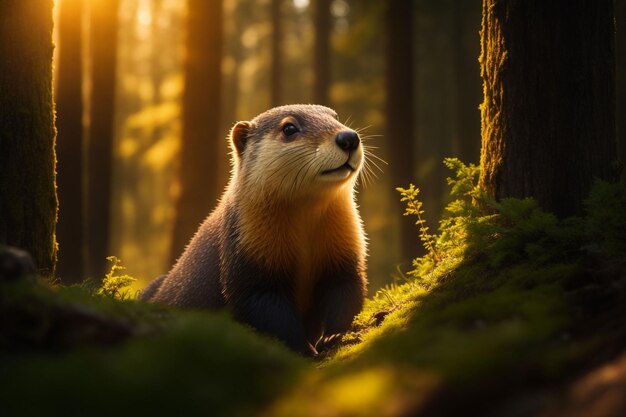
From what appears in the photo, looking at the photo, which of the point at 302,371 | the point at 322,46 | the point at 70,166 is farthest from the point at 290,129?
the point at 322,46

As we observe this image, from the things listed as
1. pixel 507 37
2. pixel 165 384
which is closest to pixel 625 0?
pixel 507 37

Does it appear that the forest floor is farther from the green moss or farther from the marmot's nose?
the marmot's nose

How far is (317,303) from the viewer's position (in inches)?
280

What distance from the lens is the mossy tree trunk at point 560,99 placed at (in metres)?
6.09

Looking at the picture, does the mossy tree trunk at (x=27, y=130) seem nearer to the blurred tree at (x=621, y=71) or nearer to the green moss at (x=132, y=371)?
the green moss at (x=132, y=371)

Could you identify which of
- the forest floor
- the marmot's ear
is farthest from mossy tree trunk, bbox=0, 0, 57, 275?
the forest floor

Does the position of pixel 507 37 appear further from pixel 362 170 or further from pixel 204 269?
pixel 204 269

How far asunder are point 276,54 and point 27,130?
20.2m

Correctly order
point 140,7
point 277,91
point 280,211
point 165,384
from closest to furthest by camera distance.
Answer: point 165,384, point 280,211, point 277,91, point 140,7

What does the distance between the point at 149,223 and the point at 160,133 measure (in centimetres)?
858

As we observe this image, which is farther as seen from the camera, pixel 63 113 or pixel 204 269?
pixel 63 113

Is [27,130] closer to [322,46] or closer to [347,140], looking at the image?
[347,140]

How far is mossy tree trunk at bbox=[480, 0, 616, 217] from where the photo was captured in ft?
20.0

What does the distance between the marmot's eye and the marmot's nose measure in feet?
2.19
